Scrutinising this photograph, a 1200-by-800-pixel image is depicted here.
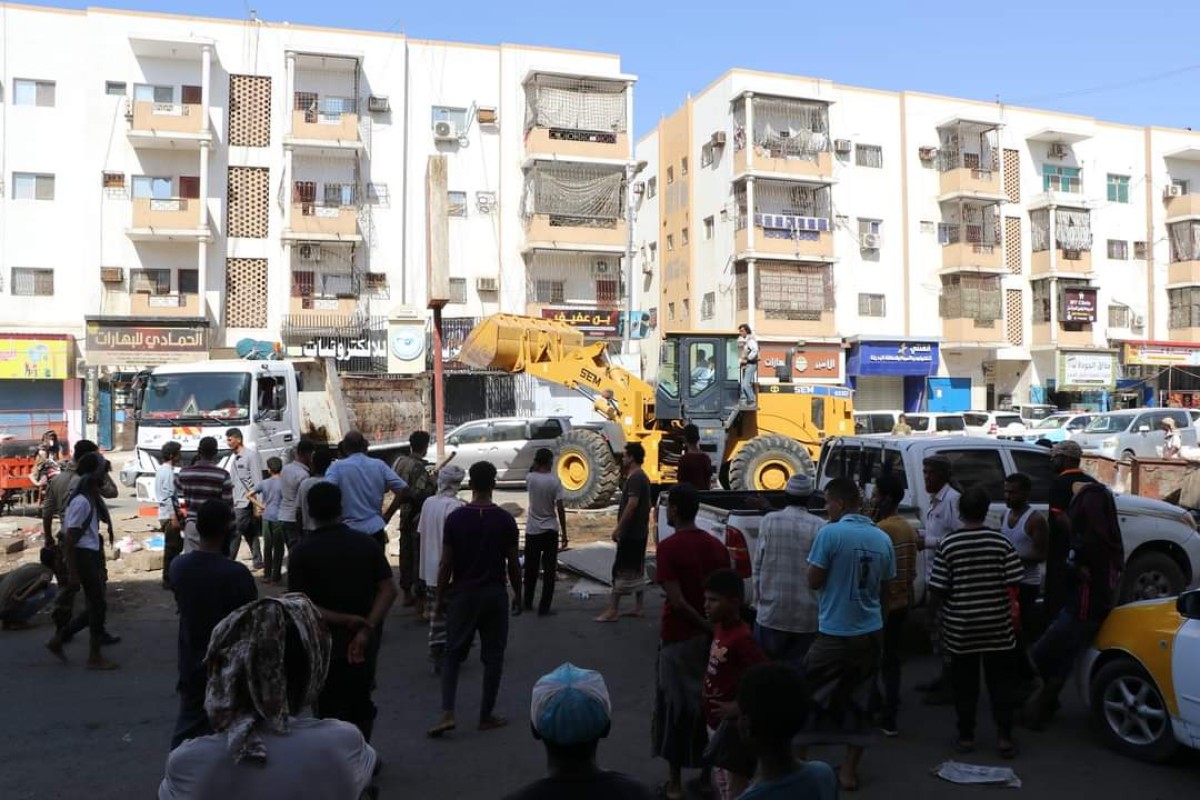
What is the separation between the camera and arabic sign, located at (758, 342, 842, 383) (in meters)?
36.7

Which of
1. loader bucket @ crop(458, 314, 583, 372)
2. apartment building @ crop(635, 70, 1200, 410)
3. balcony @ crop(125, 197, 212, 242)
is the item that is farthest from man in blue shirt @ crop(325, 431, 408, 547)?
apartment building @ crop(635, 70, 1200, 410)

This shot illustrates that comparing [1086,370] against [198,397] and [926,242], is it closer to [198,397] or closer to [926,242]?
[926,242]

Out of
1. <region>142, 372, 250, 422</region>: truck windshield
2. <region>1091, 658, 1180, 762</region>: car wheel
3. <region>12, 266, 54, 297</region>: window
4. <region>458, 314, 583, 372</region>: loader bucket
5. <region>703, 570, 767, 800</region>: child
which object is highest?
<region>12, 266, 54, 297</region>: window

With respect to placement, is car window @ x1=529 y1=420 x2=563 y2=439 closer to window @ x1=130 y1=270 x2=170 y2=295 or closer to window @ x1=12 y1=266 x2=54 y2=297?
window @ x1=130 y1=270 x2=170 y2=295

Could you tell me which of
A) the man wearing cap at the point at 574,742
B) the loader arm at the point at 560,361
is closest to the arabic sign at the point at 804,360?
the loader arm at the point at 560,361

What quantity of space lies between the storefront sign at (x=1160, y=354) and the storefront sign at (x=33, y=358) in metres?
41.7

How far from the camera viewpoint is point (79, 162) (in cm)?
3036

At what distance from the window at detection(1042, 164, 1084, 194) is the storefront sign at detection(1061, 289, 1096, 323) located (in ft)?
15.4

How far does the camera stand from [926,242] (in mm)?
40500

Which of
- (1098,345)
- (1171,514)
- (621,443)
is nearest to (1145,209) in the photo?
(1098,345)

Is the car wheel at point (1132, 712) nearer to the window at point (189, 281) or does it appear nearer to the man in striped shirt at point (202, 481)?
the man in striped shirt at point (202, 481)

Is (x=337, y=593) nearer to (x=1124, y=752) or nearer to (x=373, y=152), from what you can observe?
(x=1124, y=752)

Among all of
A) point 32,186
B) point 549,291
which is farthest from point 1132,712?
point 32,186

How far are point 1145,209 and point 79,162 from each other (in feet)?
144
